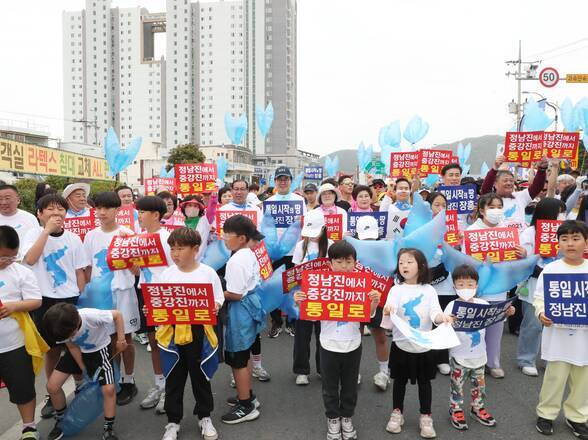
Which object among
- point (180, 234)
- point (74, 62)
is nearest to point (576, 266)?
point (180, 234)

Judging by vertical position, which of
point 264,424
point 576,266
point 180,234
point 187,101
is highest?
point 187,101

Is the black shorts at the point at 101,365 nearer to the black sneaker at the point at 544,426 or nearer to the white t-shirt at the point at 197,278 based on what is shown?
the white t-shirt at the point at 197,278

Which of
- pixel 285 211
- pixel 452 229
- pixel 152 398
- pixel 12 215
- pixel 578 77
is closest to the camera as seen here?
pixel 152 398

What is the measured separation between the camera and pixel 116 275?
4.66 meters

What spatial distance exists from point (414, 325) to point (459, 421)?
92 cm

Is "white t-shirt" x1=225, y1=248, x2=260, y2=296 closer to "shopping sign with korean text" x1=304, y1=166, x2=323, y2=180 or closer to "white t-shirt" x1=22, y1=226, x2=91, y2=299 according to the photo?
"white t-shirt" x1=22, y1=226, x2=91, y2=299

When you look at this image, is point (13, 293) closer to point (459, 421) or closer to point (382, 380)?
point (382, 380)

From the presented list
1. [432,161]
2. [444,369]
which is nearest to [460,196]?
[444,369]

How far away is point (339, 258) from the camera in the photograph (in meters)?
4.00

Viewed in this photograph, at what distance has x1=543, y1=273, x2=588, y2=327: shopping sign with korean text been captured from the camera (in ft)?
12.6

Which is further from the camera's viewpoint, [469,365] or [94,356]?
[469,365]

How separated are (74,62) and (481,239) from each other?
122389mm

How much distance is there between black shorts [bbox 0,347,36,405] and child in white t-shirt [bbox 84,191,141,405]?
3.23 feet

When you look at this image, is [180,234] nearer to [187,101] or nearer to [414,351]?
[414,351]
